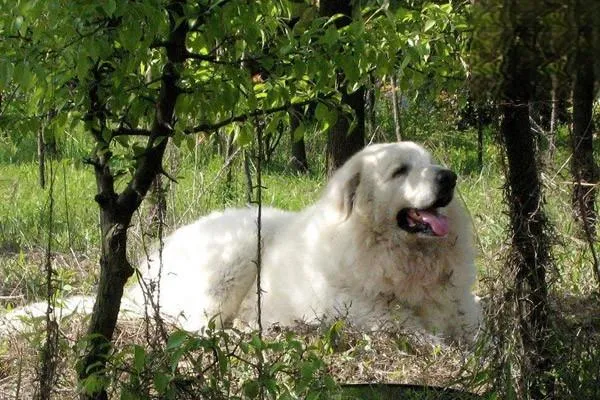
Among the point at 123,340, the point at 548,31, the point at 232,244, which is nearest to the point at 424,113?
the point at 232,244

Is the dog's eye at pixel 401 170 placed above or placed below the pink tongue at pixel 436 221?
above

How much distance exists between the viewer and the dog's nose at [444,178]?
5.11m

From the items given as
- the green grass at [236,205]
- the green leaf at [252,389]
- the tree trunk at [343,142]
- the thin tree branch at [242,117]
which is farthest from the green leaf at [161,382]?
the tree trunk at [343,142]

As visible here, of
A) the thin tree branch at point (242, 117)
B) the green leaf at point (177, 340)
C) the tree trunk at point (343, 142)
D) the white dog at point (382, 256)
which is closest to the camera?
the green leaf at point (177, 340)

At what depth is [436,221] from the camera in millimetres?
5176

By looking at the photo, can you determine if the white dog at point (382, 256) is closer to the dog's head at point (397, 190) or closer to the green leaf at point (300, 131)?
the dog's head at point (397, 190)

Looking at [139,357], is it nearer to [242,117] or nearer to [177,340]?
[177,340]

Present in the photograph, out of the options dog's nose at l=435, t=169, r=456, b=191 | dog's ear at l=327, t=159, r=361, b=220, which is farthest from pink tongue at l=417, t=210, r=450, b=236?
dog's ear at l=327, t=159, r=361, b=220

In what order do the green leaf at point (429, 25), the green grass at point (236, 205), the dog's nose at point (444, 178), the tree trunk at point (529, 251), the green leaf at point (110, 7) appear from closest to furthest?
the green leaf at point (110, 7), the tree trunk at point (529, 251), the green grass at point (236, 205), the green leaf at point (429, 25), the dog's nose at point (444, 178)

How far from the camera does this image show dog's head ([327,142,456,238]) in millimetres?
5156

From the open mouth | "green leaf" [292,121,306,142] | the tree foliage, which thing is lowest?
the open mouth

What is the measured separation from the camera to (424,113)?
13.0 metres

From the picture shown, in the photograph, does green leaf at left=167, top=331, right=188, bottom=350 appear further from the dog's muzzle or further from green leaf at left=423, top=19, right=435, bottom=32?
the dog's muzzle

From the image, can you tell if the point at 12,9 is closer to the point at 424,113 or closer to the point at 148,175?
the point at 148,175
